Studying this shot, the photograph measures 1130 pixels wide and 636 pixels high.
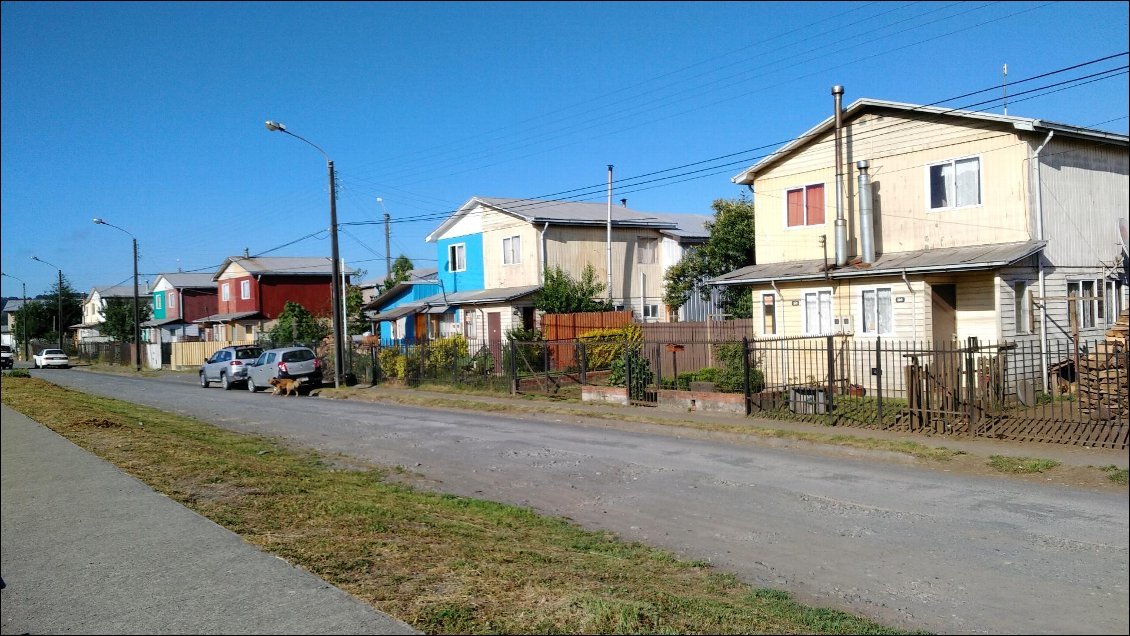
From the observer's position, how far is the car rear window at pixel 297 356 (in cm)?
2949

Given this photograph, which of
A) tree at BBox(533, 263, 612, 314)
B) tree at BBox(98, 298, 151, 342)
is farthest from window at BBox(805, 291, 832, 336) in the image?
tree at BBox(98, 298, 151, 342)

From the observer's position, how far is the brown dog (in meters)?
28.9

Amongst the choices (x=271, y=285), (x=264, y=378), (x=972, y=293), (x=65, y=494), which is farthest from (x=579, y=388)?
(x=271, y=285)

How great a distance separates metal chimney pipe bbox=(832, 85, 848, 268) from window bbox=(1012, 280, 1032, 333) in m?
3.98

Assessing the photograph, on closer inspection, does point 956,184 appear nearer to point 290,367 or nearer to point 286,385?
point 290,367

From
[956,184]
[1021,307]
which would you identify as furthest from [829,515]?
[956,184]

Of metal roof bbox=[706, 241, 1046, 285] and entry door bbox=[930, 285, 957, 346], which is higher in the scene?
metal roof bbox=[706, 241, 1046, 285]

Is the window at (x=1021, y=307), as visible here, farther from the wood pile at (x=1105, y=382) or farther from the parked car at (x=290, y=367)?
the parked car at (x=290, y=367)

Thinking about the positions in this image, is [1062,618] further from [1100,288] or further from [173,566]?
[1100,288]

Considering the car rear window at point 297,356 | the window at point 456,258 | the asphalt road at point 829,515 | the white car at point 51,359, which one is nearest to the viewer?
the asphalt road at point 829,515

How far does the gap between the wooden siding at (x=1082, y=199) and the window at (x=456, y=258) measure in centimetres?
2365

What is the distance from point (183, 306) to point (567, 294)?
1938 inches

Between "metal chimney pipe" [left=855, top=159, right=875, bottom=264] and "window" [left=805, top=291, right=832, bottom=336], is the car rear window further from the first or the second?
"metal chimney pipe" [left=855, top=159, right=875, bottom=264]

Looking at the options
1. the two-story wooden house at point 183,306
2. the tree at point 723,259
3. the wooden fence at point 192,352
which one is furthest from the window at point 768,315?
the two-story wooden house at point 183,306
